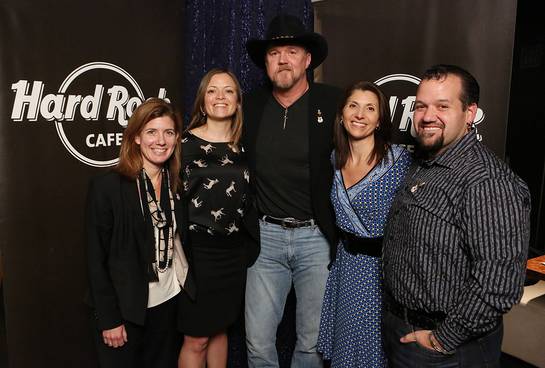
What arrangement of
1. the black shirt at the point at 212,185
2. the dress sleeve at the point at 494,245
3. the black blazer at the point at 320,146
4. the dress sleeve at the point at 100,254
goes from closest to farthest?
the dress sleeve at the point at 494,245, the dress sleeve at the point at 100,254, the black shirt at the point at 212,185, the black blazer at the point at 320,146

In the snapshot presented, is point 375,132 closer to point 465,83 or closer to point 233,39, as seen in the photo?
point 465,83

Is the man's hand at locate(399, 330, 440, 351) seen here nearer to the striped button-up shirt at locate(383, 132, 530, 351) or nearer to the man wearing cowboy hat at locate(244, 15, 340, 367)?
the striped button-up shirt at locate(383, 132, 530, 351)

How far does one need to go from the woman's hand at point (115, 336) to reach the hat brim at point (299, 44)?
4.61ft

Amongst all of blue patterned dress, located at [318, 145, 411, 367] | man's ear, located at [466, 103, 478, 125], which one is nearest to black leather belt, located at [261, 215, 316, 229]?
blue patterned dress, located at [318, 145, 411, 367]

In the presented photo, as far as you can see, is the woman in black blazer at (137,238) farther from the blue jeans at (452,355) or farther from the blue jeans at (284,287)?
the blue jeans at (452,355)

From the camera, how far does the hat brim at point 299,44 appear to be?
2.24 meters

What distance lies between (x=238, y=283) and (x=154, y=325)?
443 millimetres

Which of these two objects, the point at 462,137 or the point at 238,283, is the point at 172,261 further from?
the point at 462,137

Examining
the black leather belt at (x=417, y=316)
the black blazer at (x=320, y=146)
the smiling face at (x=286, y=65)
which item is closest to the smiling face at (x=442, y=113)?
→ the black leather belt at (x=417, y=316)

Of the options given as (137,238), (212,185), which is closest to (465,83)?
(212,185)

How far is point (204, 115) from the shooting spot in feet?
7.23

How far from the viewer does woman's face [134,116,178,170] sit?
1860 millimetres

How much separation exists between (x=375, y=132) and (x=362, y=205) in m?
0.32

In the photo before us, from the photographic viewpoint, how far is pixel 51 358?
2.42 metres
